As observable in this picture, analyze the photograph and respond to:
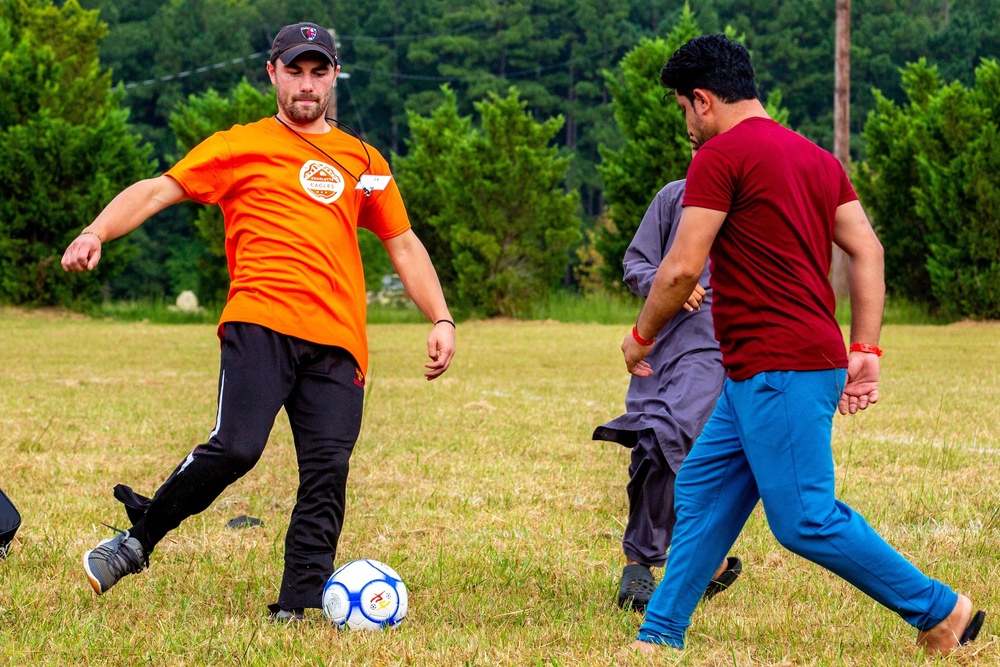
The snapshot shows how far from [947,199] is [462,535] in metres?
18.8

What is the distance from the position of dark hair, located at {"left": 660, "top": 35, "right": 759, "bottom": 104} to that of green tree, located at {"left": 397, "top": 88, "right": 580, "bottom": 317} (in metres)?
20.6

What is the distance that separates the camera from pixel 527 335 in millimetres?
20344

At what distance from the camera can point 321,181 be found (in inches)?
161

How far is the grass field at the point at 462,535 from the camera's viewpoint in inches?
146

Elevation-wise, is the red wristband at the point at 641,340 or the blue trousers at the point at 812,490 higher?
the red wristband at the point at 641,340

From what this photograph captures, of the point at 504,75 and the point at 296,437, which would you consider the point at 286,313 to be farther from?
the point at 504,75

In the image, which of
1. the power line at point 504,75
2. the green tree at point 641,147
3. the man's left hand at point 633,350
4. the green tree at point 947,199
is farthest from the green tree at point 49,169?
the power line at point 504,75

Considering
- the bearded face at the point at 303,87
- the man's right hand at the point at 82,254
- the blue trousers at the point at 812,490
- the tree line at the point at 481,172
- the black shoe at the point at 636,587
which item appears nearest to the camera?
the blue trousers at the point at 812,490

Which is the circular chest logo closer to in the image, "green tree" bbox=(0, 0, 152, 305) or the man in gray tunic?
the man in gray tunic

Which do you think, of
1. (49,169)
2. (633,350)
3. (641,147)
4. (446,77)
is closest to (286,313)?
(633,350)

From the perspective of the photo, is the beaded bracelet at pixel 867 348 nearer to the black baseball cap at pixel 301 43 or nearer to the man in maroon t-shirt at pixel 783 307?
the man in maroon t-shirt at pixel 783 307

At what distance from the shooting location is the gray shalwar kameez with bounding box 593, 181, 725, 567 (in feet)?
14.7

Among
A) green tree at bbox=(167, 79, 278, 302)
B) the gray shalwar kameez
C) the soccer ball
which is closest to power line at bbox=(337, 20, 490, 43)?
green tree at bbox=(167, 79, 278, 302)

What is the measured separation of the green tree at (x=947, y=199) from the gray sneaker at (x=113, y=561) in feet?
65.1
